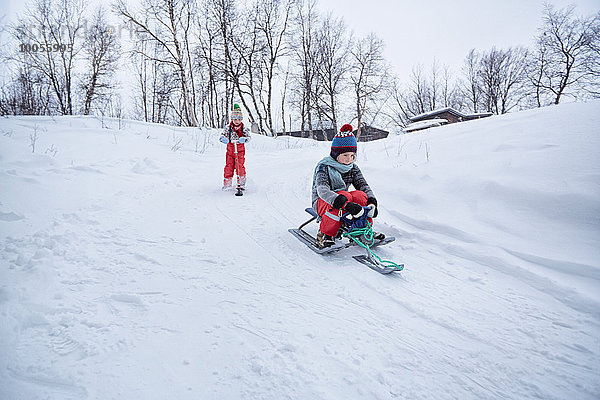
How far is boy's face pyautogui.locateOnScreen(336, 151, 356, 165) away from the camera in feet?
10.2

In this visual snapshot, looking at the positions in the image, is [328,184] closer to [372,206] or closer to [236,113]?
Result: [372,206]

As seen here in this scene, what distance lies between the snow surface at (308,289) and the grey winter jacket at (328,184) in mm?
620

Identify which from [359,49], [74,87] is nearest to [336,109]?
[359,49]

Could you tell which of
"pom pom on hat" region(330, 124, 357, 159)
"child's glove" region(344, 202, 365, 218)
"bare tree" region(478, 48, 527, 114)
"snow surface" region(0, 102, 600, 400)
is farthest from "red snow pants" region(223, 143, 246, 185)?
"bare tree" region(478, 48, 527, 114)

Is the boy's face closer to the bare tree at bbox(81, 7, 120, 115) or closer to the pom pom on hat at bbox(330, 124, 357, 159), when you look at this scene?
the pom pom on hat at bbox(330, 124, 357, 159)

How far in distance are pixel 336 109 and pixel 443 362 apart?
25.0m

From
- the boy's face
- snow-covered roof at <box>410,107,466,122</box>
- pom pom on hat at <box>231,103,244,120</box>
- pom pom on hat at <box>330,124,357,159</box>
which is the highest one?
snow-covered roof at <box>410,107,466,122</box>

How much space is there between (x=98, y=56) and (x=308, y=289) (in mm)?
21383

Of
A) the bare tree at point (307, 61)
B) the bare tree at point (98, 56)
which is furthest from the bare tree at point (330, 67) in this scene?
the bare tree at point (98, 56)

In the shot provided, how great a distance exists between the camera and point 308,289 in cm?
221

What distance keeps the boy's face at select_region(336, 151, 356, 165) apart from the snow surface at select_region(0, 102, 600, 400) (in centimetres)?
101

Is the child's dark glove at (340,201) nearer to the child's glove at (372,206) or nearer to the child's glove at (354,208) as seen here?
the child's glove at (354,208)

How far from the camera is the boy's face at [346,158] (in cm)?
311

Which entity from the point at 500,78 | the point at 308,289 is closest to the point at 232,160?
the point at 308,289
